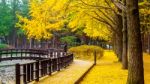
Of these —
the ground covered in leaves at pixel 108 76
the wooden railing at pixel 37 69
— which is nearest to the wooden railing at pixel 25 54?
the wooden railing at pixel 37 69

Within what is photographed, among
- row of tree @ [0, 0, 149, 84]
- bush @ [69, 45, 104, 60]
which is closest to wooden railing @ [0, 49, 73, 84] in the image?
row of tree @ [0, 0, 149, 84]

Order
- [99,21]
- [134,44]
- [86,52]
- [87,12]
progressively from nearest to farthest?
[134,44], [87,12], [99,21], [86,52]

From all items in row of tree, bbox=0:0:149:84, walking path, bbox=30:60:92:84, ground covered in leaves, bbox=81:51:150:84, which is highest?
row of tree, bbox=0:0:149:84

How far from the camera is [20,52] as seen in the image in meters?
46.3

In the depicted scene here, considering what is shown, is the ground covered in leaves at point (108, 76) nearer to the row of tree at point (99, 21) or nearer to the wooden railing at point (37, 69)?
the row of tree at point (99, 21)

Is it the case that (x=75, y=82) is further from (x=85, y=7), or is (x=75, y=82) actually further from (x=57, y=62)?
(x=85, y=7)

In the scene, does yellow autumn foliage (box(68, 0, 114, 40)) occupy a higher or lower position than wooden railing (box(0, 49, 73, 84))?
higher

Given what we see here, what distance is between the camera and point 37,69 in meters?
19.0

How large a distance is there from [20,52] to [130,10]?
3174cm

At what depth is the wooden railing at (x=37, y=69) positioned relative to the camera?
54.3 ft

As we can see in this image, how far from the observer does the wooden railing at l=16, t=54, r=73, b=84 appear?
16.6 m

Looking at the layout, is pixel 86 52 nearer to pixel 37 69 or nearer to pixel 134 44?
pixel 37 69

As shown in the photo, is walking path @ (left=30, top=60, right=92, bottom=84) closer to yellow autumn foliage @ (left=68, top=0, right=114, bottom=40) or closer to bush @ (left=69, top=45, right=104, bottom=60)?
yellow autumn foliage @ (left=68, top=0, right=114, bottom=40)

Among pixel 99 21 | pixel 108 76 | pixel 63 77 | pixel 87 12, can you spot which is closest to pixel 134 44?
pixel 63 77
